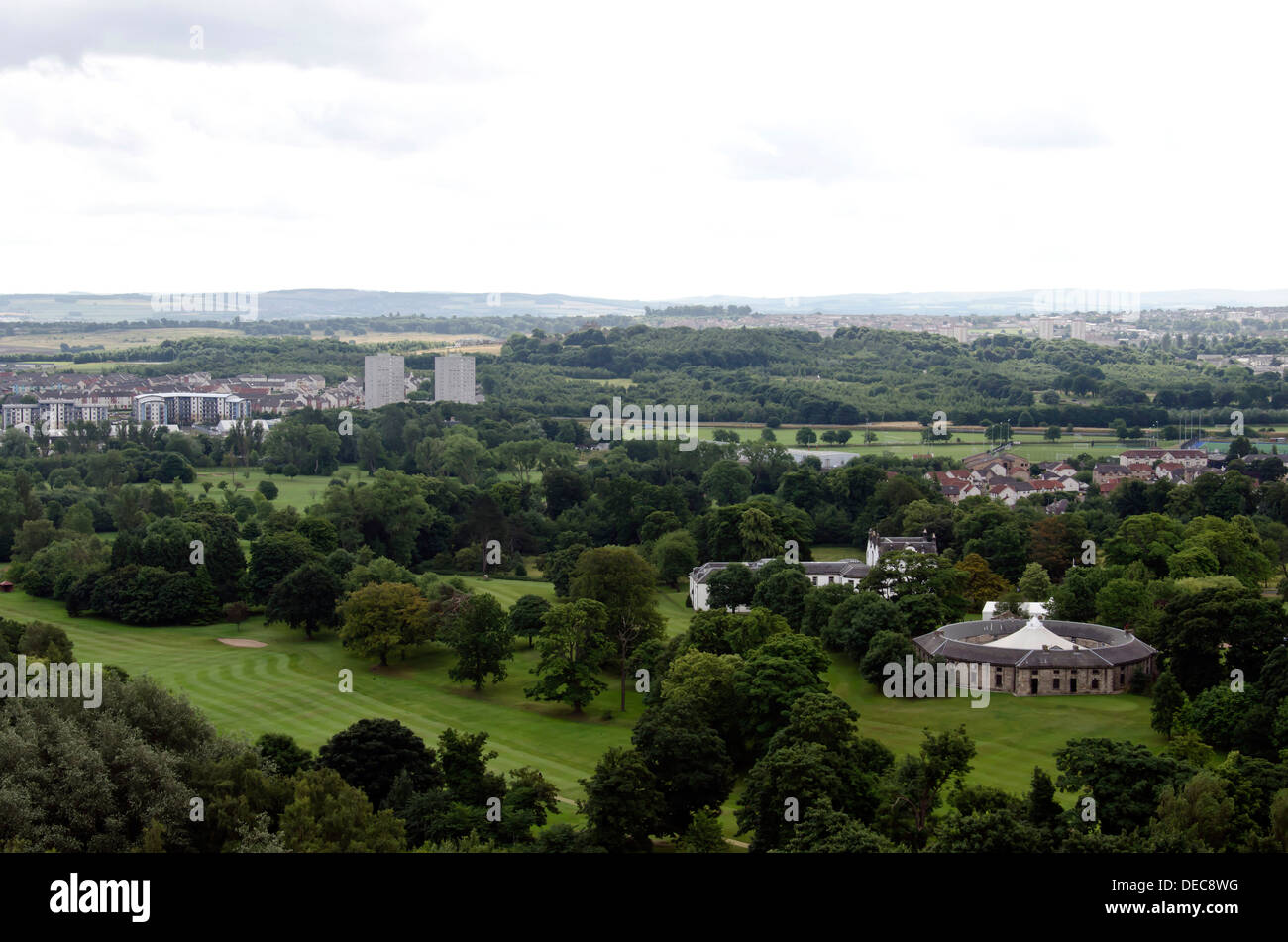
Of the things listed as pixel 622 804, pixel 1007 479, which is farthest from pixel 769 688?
pixel 1007 479

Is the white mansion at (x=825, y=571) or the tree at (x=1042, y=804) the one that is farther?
the white mansion at (x=825, y=571)

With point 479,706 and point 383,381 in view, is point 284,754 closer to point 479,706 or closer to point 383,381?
point 479,706

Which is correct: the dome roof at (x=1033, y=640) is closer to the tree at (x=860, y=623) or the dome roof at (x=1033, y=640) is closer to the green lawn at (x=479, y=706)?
the green lawn at (x=479, y=706)

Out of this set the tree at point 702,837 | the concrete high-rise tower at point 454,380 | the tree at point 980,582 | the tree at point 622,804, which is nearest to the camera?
the tree at point 702,837

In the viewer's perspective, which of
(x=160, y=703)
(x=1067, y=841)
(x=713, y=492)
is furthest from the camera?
Answer: (x=713, y=492)

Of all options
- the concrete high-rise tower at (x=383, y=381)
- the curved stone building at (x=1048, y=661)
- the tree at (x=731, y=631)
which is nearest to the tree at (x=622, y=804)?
the tree at (x=731, y=631)
